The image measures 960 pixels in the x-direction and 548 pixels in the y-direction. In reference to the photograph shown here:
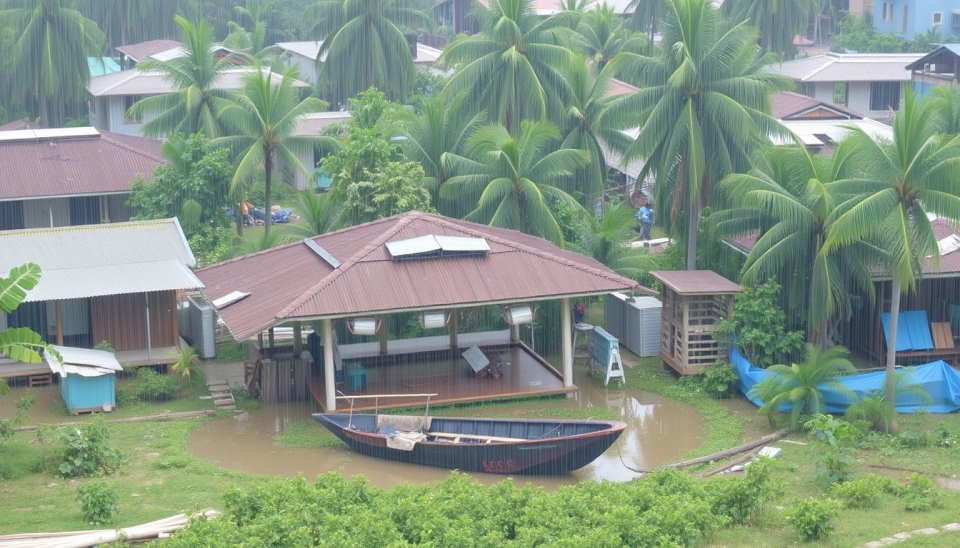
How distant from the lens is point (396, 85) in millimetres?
45031

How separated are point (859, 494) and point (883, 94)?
38.4 meters

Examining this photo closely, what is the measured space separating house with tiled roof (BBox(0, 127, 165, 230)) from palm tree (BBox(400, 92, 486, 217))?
28.8 ft

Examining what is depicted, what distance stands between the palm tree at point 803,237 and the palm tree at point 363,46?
23.0 m

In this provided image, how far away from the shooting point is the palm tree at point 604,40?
47.9 m

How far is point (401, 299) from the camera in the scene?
21250 mm

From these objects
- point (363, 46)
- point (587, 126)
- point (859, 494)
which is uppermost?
point (363, 46)

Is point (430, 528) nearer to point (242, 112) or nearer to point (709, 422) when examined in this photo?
point (709, 422)

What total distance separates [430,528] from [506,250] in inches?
391

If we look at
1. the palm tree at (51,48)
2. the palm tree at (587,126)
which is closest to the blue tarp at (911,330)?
the palm tree at (587,126)

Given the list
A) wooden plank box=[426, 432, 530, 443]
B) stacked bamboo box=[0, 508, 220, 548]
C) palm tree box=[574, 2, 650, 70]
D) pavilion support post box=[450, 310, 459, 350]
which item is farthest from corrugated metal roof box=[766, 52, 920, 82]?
stacked bamboo box=[0, 508, 220, 548]

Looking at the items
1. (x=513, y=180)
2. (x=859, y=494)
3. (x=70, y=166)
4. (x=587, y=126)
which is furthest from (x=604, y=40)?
(x=859, y=494)

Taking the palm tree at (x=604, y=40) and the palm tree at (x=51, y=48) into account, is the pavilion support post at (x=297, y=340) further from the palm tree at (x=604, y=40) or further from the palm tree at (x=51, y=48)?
the palm tree at (x=51, y=48)

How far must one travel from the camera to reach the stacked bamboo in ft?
46.3

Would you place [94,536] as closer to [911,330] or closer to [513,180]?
[513,180]
